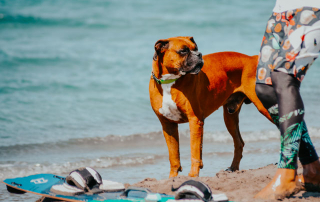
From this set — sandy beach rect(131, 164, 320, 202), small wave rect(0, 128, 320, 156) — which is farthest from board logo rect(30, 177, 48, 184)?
small wave rect(0, 128, 320, 156)

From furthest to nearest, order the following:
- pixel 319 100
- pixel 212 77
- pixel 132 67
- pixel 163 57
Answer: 1. pixel 132 67
2. pixel 319 100
3. pixel 212 77
4. pixel 163 57

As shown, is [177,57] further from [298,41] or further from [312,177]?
[312,177]

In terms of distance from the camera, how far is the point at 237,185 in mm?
3938

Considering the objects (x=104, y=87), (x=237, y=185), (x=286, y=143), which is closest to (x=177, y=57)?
(x=237, y=185)

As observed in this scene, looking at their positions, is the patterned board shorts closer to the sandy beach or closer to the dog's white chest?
the sandy beach

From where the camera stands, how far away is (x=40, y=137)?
8586mm

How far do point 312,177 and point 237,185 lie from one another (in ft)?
2.34

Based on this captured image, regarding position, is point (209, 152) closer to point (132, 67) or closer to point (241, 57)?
point (241, 57)

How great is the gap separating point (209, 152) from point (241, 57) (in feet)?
7.63

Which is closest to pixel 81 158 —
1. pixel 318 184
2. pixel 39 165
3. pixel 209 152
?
pixel 39 165

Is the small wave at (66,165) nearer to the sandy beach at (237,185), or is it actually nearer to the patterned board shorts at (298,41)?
the sandy beach at (237,185)

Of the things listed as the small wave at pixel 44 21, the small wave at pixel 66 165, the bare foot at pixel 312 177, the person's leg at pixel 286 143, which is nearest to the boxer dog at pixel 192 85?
the bare foot at pixel 312 177

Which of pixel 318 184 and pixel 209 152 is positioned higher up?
pixel 318 184

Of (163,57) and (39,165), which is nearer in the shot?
(163,57)
